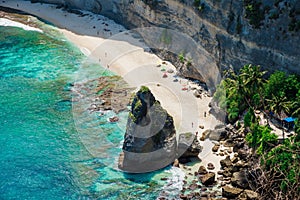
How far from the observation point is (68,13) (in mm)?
99750

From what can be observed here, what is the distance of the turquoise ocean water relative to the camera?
52.8 metres

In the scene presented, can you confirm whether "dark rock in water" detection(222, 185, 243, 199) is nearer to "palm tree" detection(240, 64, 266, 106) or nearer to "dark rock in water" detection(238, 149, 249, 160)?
"dark rock in water" detection(238, 149, 249, 160)

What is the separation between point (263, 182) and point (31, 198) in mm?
24874

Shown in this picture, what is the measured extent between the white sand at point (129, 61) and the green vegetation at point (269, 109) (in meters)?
4.53

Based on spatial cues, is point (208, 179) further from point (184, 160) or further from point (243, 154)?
point (243, 154)

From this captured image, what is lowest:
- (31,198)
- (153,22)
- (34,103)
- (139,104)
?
(31,198)

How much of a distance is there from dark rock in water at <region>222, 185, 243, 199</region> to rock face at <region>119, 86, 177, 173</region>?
801 cm


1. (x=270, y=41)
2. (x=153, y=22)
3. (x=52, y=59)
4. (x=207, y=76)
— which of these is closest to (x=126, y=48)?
(x=153, y=22)

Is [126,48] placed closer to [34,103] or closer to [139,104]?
[34,103]

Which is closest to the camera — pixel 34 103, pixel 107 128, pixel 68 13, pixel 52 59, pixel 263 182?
pixel 263 182

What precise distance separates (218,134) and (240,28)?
14384 millimetres

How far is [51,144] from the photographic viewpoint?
197 feet

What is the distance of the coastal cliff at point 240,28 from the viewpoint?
57.5 meters

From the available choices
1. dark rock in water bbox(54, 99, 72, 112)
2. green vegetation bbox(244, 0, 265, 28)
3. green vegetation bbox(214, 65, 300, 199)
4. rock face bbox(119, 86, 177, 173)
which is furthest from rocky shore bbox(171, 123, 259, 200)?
dark rock in water bbox(54, 99, 72, 112)
